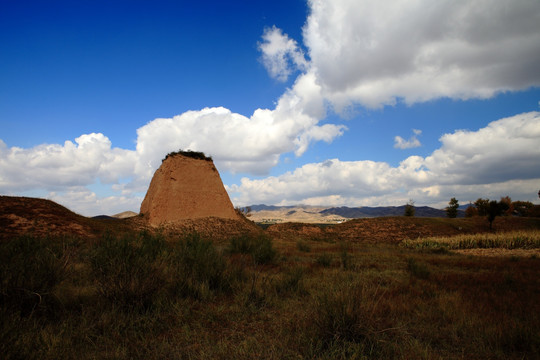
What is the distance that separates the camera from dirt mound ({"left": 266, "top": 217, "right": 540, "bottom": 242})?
27891 mm

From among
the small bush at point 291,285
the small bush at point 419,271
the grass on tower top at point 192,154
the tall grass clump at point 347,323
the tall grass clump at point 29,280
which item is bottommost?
the small bush at point 419,271

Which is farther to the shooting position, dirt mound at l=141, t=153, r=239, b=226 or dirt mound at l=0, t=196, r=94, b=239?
dirt mound at l=141, t=153, r=239, b=226

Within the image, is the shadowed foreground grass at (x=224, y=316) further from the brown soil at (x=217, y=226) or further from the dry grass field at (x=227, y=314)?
the brown soil at (x=217, y=226)

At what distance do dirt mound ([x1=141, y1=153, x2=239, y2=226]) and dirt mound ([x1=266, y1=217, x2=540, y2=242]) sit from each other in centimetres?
674

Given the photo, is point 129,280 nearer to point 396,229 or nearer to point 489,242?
point 489,242

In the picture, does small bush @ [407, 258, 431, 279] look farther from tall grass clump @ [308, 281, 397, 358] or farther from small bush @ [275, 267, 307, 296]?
tall grass clump @ [308, 281, 397, 358]

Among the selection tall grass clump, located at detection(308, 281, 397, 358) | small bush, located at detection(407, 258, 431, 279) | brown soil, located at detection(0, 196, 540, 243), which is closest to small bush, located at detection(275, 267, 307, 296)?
tall grass clump, located at detection(308, 281, 397, 358)

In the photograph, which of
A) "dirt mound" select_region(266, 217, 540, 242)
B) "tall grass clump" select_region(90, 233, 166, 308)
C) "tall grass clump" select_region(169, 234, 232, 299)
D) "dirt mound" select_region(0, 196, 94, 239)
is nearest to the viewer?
"tall grass clump" select_region(90, 233, 166, 308)

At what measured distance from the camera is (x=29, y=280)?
12.7ft

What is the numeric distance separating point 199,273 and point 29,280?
286 cm

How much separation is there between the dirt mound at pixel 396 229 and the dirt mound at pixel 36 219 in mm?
17000

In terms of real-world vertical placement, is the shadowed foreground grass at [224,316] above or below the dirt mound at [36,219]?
below

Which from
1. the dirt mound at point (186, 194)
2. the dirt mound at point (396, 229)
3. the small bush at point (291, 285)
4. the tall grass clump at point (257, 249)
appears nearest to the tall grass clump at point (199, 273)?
the small bush at point (291, 285)

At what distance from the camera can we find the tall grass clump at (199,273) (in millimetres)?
5035
